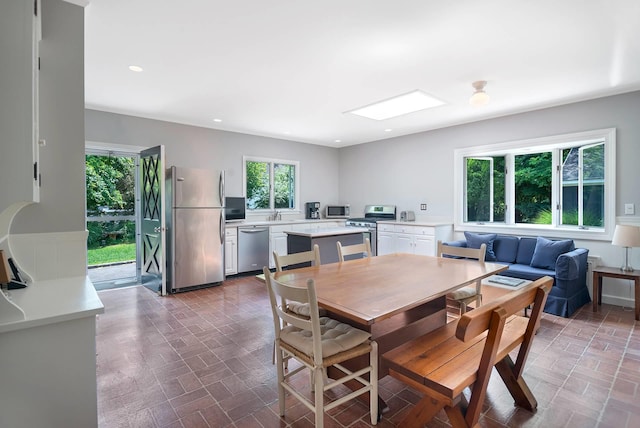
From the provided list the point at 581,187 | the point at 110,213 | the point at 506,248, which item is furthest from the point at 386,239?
the point at 110,213

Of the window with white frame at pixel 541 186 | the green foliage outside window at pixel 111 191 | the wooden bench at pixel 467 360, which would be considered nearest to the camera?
the wooden bench at pixel 467 360

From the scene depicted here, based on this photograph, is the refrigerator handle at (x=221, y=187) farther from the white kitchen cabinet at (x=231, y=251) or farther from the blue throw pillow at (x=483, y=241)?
the blue throw pillow at (x=483, y=241)

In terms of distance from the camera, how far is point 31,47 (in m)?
1.34

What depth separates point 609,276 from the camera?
3611 mm

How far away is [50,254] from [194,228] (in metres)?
2.71

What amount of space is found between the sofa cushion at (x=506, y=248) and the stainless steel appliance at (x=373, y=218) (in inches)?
81.0

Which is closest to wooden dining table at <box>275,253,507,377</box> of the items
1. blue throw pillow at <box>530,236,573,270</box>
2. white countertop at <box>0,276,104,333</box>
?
white countertop at <box>0,276,104,333</box>

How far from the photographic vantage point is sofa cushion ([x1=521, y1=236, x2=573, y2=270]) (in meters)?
3.94

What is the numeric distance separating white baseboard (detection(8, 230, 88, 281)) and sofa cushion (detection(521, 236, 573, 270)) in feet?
15.6

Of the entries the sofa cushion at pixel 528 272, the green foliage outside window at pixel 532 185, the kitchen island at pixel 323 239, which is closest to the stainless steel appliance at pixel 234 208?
the kitchen island at pixel 323 239

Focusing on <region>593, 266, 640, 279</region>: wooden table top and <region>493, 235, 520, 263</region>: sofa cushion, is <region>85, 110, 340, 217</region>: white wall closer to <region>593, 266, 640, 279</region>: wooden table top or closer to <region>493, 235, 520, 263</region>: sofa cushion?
<region>493, 235, 520, 263</region>: sofa cushion

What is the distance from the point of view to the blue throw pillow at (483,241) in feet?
15.0

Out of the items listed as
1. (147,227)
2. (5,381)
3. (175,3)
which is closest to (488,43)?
(175,3)

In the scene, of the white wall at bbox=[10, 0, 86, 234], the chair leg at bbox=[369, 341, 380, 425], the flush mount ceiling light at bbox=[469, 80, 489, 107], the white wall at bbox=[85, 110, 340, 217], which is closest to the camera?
the chair leg at bbox=[369, 341, 380, 425]
